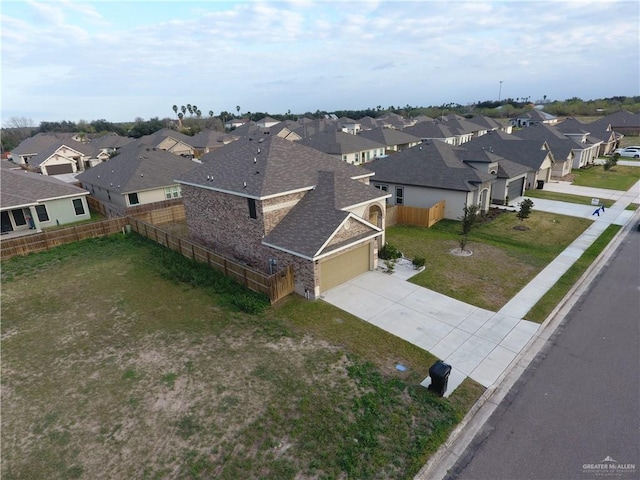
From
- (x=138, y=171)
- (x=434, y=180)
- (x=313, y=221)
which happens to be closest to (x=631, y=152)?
(x=434, y=180)

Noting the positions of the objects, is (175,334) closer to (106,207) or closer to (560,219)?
(106,207)

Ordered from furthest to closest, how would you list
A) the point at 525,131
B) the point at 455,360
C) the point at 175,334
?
the point at 525,131 → the point at 175,334 → the point at 455,360

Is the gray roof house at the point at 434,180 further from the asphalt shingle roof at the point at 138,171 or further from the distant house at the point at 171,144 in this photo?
the distant house at the point at 171,144

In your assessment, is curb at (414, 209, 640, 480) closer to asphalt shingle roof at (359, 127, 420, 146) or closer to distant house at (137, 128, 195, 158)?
asphalt shingle roof at (359, 127, 420, 146)

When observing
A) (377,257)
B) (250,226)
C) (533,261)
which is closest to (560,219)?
(533,261)

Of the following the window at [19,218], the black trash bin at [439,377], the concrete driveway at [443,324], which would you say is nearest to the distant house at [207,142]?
the window at [19,218]

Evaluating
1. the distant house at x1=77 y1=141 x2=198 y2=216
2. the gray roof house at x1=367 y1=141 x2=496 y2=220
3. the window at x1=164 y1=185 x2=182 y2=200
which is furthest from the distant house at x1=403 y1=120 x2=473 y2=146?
the window at x1=164 y1=185 x2=182 y2=200

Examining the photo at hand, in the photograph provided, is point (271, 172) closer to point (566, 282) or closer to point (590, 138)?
point (566, 282)

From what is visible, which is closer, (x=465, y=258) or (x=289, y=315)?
(x=289, y=315)
